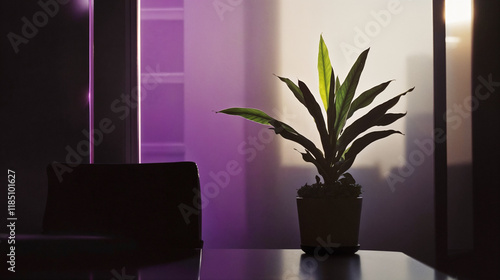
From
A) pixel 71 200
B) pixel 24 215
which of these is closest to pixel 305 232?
pixel 71 200

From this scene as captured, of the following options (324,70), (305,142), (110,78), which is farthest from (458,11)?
(110,78)

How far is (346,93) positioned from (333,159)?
22 centimetres

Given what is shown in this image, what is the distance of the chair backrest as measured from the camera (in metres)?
1.56

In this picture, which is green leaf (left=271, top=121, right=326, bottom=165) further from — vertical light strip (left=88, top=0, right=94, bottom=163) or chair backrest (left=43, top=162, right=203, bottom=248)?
vertical light strip (left=88, top=0, right=94, bottom=163)

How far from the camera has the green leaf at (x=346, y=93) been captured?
5.56ft

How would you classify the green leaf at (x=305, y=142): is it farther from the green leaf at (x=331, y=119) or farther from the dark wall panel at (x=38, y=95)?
the dark wall panel at (x=38, y=95)

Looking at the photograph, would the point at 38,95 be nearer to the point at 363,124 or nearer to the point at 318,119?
the point at 318,119

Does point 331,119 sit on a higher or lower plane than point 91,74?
lower

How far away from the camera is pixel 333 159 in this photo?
1656 millimetres

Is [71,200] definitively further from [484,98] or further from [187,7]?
[484,98]

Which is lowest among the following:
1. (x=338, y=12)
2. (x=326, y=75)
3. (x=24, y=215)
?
(x=24, y=215)

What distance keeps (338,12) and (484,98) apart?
37.1 inches

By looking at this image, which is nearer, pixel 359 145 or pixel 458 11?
pixel 359 145

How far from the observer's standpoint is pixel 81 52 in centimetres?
281
